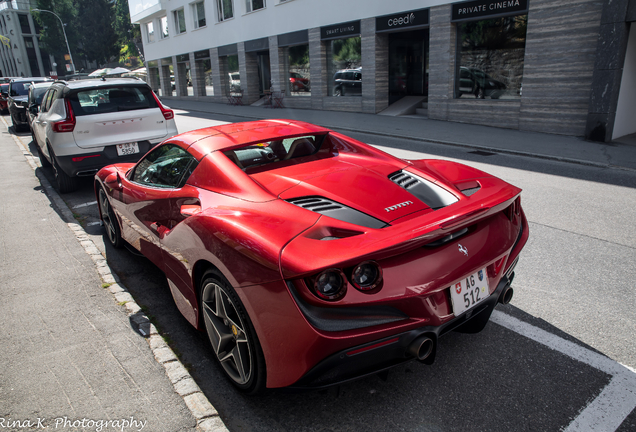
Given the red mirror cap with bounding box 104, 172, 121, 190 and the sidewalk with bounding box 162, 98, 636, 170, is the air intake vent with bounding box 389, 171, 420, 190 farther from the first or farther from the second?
the sidewalk with bounding box 162, 98, 636, 170

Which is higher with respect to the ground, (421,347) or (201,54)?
(201,54)

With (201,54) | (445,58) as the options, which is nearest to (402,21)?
(445,58)

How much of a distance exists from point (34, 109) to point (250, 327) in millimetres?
9289

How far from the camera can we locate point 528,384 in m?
2.60

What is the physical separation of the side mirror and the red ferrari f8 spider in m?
1.06

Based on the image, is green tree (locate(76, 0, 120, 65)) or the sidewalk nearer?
the sidewalk

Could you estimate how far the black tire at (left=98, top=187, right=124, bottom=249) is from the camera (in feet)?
15.8

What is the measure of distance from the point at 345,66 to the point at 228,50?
10.9 metres

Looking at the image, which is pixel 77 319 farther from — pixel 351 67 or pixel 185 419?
pixel 351 67

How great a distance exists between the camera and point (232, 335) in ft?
8.53

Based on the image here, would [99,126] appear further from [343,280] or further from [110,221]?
[343,280]

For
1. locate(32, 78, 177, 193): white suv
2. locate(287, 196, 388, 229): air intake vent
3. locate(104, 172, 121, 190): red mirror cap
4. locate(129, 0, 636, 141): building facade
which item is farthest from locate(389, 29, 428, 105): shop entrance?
locate(287, 196, 388, 229): air intake vent

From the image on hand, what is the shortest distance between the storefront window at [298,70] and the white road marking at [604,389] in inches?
789

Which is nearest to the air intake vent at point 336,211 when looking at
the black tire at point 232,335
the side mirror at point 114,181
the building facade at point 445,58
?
the black tire at point 232,335
